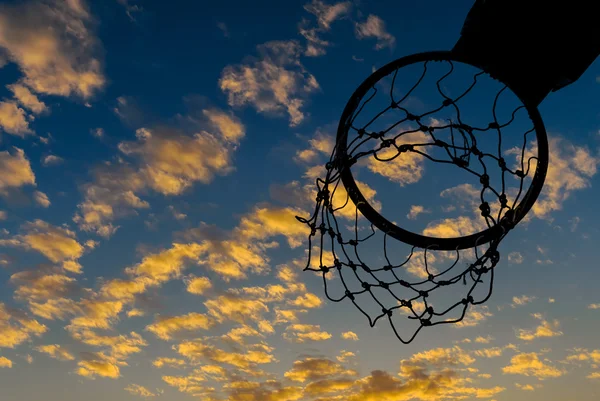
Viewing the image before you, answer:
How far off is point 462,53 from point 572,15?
0.70 metres

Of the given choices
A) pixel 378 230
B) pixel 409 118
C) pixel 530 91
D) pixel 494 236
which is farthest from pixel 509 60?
pixel 378 230

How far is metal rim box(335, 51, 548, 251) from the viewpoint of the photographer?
3.39 meters

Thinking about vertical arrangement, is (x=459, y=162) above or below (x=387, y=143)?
below

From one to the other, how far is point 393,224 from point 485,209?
0.66m

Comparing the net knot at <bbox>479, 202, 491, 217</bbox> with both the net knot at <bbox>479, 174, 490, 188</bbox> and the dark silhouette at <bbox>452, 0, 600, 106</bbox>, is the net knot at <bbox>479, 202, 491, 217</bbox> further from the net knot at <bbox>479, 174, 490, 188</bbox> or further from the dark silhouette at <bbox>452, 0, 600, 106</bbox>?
the dark silhouette at <bbox>452, 0, 600, 106</bbox>

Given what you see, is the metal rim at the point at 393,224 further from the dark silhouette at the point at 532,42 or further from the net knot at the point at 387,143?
the net knot at the point at 387,143

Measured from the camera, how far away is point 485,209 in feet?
10.6

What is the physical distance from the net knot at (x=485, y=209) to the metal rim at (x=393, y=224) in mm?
268

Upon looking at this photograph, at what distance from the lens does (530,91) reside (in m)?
3.42

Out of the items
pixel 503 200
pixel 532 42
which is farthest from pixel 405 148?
pixel 532 42

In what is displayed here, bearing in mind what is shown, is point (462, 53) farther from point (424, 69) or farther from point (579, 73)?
point (579, 73)

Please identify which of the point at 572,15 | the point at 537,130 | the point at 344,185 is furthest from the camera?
the point at 344,185

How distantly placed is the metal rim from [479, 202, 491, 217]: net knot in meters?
0.27

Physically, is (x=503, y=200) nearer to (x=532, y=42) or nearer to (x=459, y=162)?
(x=459, y=162)
